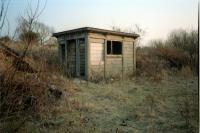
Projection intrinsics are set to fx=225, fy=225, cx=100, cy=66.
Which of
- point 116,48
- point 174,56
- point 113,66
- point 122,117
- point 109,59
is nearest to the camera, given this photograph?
point 122,117

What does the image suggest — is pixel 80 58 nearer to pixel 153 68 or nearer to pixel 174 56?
pixel 153 68

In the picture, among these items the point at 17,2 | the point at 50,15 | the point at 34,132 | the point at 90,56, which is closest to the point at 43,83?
the point at 34,132

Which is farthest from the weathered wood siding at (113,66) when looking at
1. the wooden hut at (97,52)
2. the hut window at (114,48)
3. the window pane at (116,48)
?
the window pane at (116,48)

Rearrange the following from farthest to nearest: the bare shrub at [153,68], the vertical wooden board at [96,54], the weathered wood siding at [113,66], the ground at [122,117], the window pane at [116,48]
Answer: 1. the window pane at [116,48]
2. the bare shrub at [153,68]
3. the weathered wood siding at [113,66]
4. the vertical wooden board at [96,54]
5. the ground at [122,117]

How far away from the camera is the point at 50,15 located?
3.92 metres

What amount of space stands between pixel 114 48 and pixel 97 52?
2132 mm

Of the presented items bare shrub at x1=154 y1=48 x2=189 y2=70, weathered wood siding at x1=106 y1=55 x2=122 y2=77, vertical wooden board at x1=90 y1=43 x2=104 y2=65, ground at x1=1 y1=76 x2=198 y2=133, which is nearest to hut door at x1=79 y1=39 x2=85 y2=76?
vertical wooden board at x1=90 y1=43 x2=104 y2=65

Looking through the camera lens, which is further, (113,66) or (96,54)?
(113,66)

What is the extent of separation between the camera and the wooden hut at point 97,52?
10992 mm

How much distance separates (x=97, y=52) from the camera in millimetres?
11422

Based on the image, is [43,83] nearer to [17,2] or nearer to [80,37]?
[17,2]

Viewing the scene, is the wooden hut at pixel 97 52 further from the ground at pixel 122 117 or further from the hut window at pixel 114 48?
the ground at pixel 122 117

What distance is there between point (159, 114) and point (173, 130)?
1.09 meters

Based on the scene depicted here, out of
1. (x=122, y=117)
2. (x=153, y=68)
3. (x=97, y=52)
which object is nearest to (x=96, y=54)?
(x=97, y=52)
